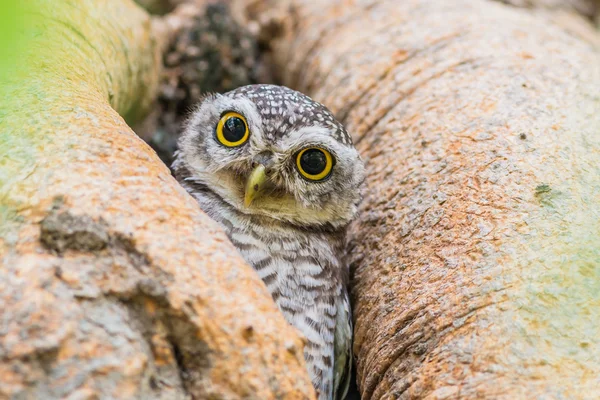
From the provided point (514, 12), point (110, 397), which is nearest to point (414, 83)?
point (514, 12)

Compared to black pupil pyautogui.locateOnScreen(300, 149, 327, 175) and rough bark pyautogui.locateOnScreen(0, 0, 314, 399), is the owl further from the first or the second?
rough bark pyautogui.locateOnScreen(0, 0, 314, 399)

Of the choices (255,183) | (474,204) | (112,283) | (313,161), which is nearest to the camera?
(112,283)

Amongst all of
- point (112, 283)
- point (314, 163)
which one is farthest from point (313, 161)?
point (112, 283)

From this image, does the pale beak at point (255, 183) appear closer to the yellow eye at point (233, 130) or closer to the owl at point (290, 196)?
the owl at point (290, 196)

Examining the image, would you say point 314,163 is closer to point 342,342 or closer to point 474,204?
point 474,204

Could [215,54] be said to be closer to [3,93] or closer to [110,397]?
[3,93]

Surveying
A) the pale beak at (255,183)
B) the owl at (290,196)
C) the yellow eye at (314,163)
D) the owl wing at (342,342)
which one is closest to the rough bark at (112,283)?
the pale beak at (255,183)
